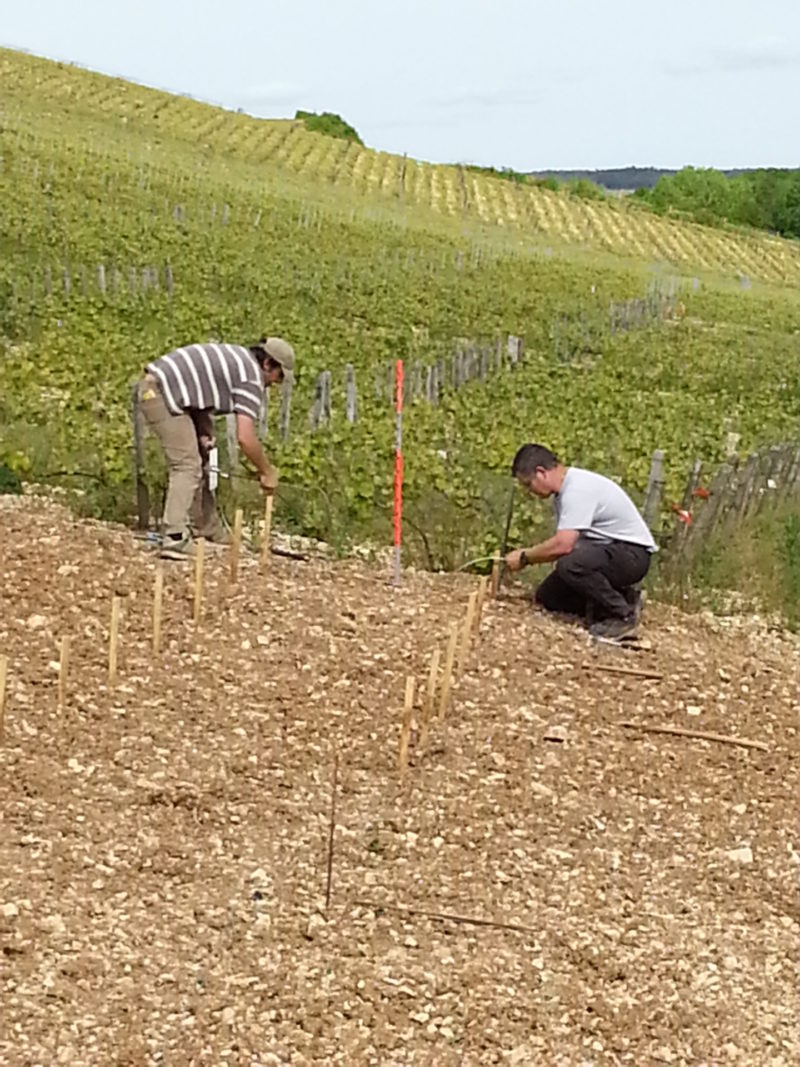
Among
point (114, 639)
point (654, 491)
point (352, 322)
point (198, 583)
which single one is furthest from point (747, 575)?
point (352, 322)

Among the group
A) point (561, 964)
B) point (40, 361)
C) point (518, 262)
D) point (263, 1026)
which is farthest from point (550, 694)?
point (518, 262)

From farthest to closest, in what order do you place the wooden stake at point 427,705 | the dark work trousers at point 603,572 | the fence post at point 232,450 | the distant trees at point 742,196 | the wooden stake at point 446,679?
the distant trees at point 742,196
the fence post at point 232,450
the dark work trousers at point 603,572
the wooden stake at point 446,679
the wooden stake at point 427,705

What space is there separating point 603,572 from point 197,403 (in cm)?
204

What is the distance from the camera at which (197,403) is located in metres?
5.82

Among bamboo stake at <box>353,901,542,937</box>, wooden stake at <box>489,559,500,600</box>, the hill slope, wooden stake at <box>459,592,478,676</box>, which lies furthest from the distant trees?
bamboo stake at <box>353,901,542,937</box>

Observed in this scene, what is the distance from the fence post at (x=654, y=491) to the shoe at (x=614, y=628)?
123 centimetres

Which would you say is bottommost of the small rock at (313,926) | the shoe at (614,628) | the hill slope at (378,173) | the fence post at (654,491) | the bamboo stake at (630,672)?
the small rock at (313,926)

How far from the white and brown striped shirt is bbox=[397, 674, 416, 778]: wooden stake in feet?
6.66

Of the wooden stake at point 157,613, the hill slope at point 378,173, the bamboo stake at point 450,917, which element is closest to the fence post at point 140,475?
the wooden stake at point 157,613

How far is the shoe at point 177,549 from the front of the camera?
5938 mm

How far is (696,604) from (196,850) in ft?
11.5

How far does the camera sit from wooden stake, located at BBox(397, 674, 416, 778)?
13.2ft

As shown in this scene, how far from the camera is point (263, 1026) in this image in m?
3.02

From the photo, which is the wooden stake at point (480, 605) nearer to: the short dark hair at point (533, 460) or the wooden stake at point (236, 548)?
the short dark hair at point (533, 460)
